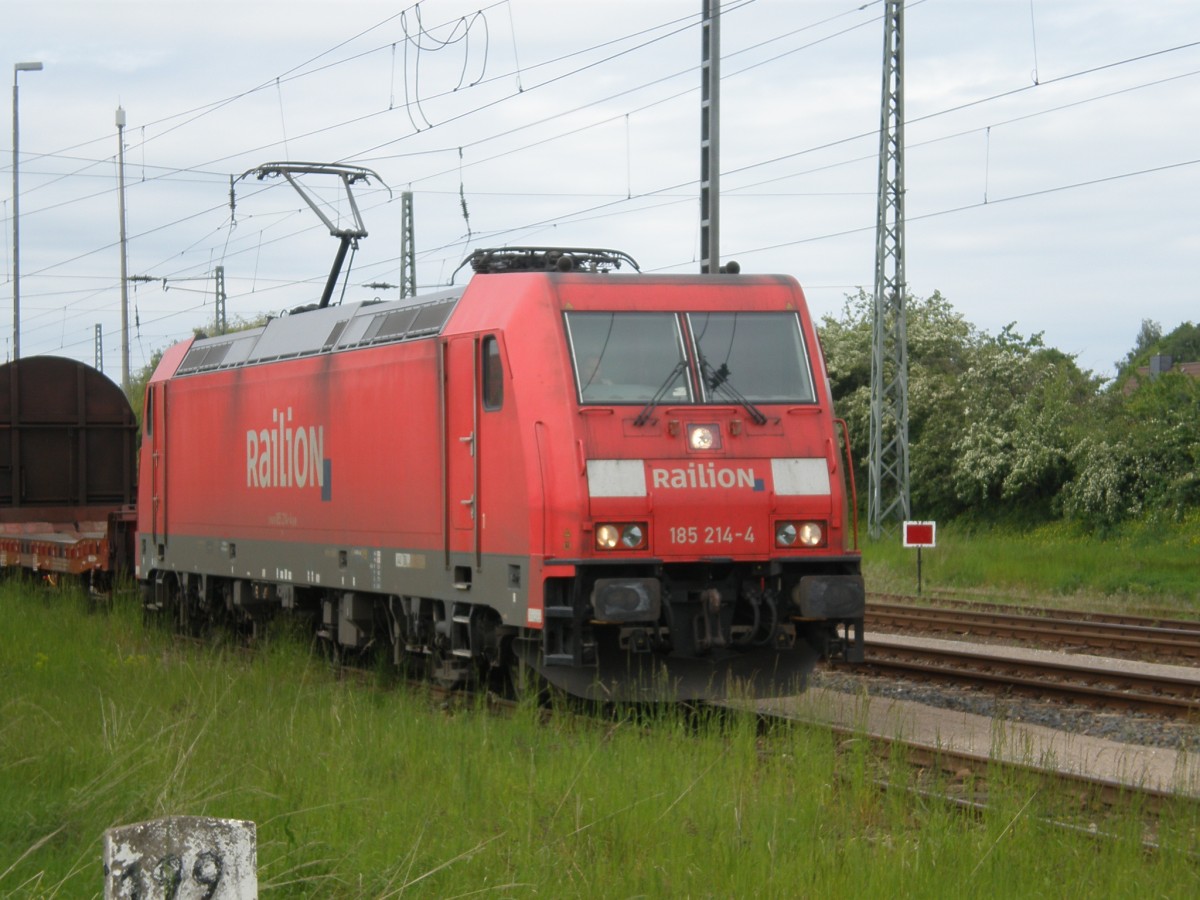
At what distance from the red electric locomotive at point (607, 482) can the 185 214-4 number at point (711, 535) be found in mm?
11

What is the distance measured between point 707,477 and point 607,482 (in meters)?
0.76

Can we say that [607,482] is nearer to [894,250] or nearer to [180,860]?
[180,860]

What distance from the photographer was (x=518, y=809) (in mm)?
7254

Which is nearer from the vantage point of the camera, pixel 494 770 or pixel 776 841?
pixel 776 841

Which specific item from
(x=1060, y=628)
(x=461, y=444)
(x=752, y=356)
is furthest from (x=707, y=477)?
(x=1060, y=628)

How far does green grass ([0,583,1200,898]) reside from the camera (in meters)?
6.04

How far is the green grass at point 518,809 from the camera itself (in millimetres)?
6039

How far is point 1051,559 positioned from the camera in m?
25.8

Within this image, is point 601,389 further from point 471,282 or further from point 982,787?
point 982,787

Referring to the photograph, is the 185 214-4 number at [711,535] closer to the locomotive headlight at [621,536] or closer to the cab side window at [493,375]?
the locomotive headlight at [621,536]

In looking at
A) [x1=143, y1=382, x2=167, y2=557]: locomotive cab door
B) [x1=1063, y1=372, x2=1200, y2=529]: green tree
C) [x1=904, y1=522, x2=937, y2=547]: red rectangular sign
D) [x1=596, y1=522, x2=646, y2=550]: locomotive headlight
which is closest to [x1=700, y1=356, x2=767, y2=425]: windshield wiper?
[x1=596, y1=522, x2=646, y2=550]: locomotive headlight

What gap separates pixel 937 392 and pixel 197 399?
2253 cm

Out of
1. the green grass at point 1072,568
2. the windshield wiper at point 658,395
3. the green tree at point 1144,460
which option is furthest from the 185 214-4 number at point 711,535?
the green tree at point 1144,460

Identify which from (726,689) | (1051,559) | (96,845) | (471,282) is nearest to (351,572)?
(471,282)
